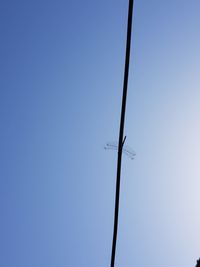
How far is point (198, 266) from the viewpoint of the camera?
21781mm

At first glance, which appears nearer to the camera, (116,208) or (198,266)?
(116,208)

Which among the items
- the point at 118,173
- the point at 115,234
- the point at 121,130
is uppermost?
the point at 121,130

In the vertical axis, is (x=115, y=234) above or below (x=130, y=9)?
below

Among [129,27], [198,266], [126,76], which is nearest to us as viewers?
[129,27]

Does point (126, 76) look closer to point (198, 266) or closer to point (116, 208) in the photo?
point (116, 208)

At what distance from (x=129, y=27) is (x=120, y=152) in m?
1.51

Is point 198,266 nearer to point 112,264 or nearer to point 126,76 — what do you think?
point 112,264

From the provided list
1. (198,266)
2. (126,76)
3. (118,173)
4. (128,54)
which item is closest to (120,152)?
(118,173)

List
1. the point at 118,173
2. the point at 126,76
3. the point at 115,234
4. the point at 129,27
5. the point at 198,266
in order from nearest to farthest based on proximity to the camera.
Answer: the point at 129,27 → the point at 126,76 → the point at 118,173 → the point at 115,234 → the point at 198,266

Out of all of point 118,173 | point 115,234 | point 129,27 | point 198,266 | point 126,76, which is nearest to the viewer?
point 129,27

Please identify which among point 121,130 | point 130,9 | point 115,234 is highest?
point 130,9

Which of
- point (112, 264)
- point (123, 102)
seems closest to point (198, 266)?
point (112, 264)

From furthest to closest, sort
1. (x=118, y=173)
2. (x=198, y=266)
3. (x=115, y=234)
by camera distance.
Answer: (x=198, y=266), (x=115, y=234), (x=118, y=173)

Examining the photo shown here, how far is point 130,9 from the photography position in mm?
3242
